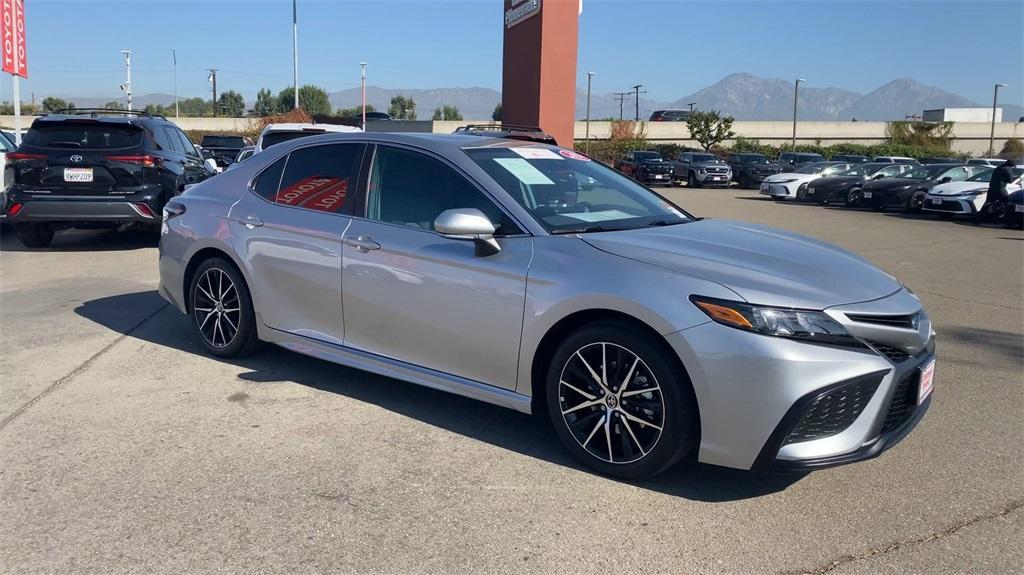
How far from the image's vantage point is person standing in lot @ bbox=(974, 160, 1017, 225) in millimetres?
18578

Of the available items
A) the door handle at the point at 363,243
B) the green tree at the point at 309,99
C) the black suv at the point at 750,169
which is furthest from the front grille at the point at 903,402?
the green tree at the point at 309,99

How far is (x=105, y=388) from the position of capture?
16.8 feet

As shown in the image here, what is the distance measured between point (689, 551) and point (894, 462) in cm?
153

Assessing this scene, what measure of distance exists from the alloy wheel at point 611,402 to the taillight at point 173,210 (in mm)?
3384

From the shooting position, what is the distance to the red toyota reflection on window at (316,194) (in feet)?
16.4

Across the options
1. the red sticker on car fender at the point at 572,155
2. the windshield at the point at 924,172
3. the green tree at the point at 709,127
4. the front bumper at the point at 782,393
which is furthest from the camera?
the green tree at the point at 709,127

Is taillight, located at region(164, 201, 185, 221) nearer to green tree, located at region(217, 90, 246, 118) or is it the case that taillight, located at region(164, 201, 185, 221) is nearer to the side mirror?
the side mirror

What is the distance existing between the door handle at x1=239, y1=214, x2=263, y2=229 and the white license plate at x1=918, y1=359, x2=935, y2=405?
12.8 ft

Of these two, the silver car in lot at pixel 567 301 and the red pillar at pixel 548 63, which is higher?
the red pillar at pixel 548 63

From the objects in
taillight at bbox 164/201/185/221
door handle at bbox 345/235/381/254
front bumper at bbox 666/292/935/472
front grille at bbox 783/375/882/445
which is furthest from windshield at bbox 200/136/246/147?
front grille at bbox 783/375/882/445

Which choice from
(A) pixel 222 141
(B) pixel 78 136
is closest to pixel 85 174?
(B) pixel 78 136

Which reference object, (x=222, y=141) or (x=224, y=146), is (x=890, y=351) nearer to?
(x=224, y=146)

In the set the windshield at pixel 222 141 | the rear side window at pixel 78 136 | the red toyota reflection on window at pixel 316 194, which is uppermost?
the windshield at pixel 222 141

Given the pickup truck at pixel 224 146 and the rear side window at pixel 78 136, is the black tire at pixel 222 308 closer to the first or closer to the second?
the rear side window at pixel 78 136
